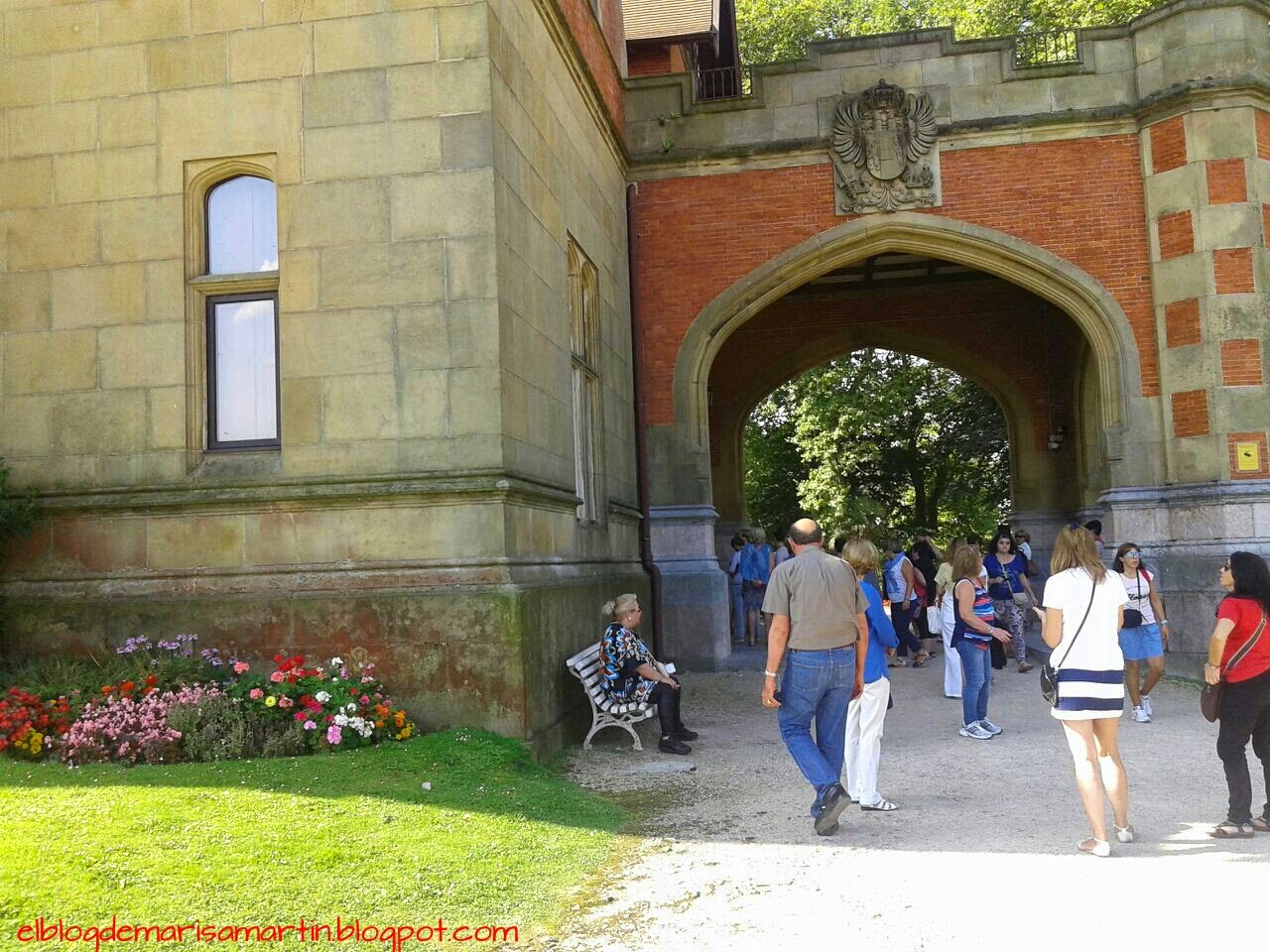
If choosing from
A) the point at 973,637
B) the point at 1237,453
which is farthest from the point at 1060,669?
the point at 1237,453

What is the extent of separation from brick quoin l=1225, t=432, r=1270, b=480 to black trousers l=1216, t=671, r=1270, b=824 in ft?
26.5

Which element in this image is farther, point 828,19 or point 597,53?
point 828,19

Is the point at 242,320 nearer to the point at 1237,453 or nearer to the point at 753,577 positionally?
the point at 753,577

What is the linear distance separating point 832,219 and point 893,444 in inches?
681

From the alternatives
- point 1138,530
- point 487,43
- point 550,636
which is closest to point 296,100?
point 487,43

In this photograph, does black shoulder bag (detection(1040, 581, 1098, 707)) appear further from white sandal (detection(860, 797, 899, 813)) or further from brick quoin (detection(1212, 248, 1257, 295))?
brick quoin (detection(1212, 248, 1257, 295))

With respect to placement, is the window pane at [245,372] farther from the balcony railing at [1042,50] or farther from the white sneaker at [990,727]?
the balcony railing at [1042,50]

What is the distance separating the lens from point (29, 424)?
8.19 metres

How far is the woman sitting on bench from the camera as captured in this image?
8.64 m

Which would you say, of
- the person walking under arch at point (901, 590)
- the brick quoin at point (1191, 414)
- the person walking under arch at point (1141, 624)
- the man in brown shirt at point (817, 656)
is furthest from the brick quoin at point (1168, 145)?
the man in brown shirt at point (817, 656)

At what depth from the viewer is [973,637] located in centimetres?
905

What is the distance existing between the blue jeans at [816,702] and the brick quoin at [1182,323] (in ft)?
31.1

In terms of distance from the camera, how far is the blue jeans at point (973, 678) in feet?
29.8

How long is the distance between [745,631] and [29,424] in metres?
10.8
